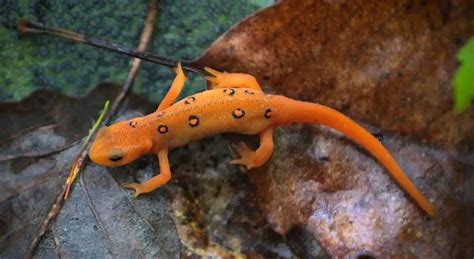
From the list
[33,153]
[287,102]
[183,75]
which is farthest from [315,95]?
[33,153]

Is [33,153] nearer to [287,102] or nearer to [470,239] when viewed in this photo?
[287,102]

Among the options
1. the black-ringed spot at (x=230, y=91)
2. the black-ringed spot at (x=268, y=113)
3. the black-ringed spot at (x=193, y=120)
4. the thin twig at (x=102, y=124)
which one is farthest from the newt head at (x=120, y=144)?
the black-ringed spot at (x=268, y=113)

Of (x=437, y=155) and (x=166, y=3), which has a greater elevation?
(x=166, y=3)

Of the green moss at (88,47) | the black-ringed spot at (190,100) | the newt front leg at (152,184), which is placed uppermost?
the green moss at (88,47)

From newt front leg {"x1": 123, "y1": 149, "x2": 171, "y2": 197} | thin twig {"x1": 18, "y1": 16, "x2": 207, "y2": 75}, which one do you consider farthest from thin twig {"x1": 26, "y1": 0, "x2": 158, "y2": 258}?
newt front leg {"x1": 123, "y1": 149, "x2": 171, "y2": 197}

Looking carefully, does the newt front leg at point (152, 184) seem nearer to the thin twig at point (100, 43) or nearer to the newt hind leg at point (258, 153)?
the newt hind leg at point (258, 153)

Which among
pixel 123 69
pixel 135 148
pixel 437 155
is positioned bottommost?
pixel 437 155

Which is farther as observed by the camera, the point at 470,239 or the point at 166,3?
the point at 166,3
